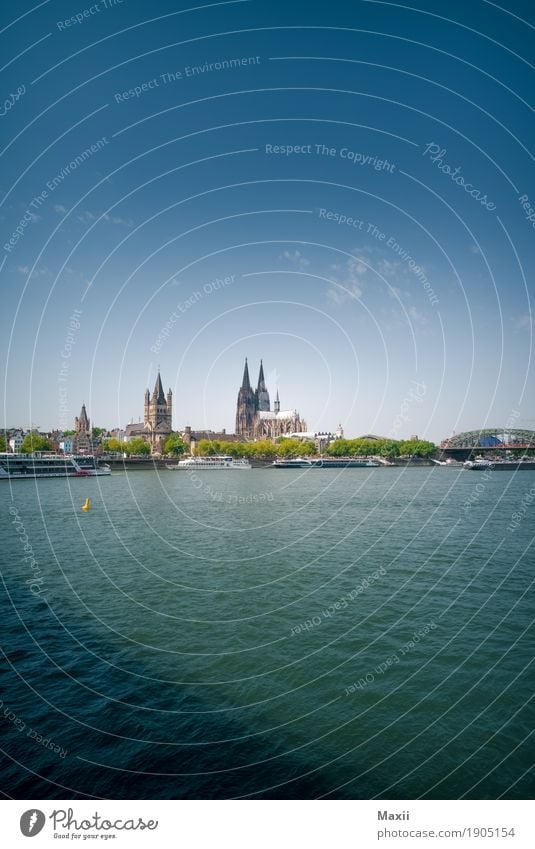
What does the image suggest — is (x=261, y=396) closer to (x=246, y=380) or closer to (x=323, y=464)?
(x=246, y=380)

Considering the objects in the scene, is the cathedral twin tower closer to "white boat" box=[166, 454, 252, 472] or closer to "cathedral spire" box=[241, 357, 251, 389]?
"cathedral spire" box=[241, 357, 251, 389]

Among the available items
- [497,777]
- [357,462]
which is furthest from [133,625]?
[357,462]

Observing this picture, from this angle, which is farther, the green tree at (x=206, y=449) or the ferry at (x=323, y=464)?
the green tree at (x=206, y=449)

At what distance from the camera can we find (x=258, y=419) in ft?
607

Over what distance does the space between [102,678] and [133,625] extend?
3169 mm

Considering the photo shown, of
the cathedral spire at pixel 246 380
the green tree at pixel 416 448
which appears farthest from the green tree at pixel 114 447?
the green tree at pixel 416 448

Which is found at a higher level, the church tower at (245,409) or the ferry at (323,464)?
the church tower at (245,409)

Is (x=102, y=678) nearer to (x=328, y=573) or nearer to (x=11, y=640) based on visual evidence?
(x=11, y=640)

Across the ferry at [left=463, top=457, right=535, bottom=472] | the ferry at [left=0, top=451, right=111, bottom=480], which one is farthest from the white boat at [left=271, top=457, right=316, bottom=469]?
the ferry at [left=0, top=451, right=111, bottom=480]

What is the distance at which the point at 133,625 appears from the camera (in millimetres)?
13562

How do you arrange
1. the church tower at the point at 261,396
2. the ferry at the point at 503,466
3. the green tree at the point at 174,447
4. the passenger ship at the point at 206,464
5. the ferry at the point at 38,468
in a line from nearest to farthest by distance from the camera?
the ferry at the point at 38,468 < the ferry at the point at 503,466 < the passenger ship at the point at 206,464 < the green tree at the point at 174,447 < the church tower at the point at 261,396

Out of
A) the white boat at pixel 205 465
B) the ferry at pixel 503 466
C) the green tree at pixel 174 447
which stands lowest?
the ferry at pixel 503 466

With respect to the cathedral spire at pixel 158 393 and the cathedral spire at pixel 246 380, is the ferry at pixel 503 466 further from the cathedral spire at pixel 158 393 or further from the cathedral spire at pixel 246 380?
the cathedral spire at pixel 246 380

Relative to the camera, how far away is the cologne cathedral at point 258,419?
183m
